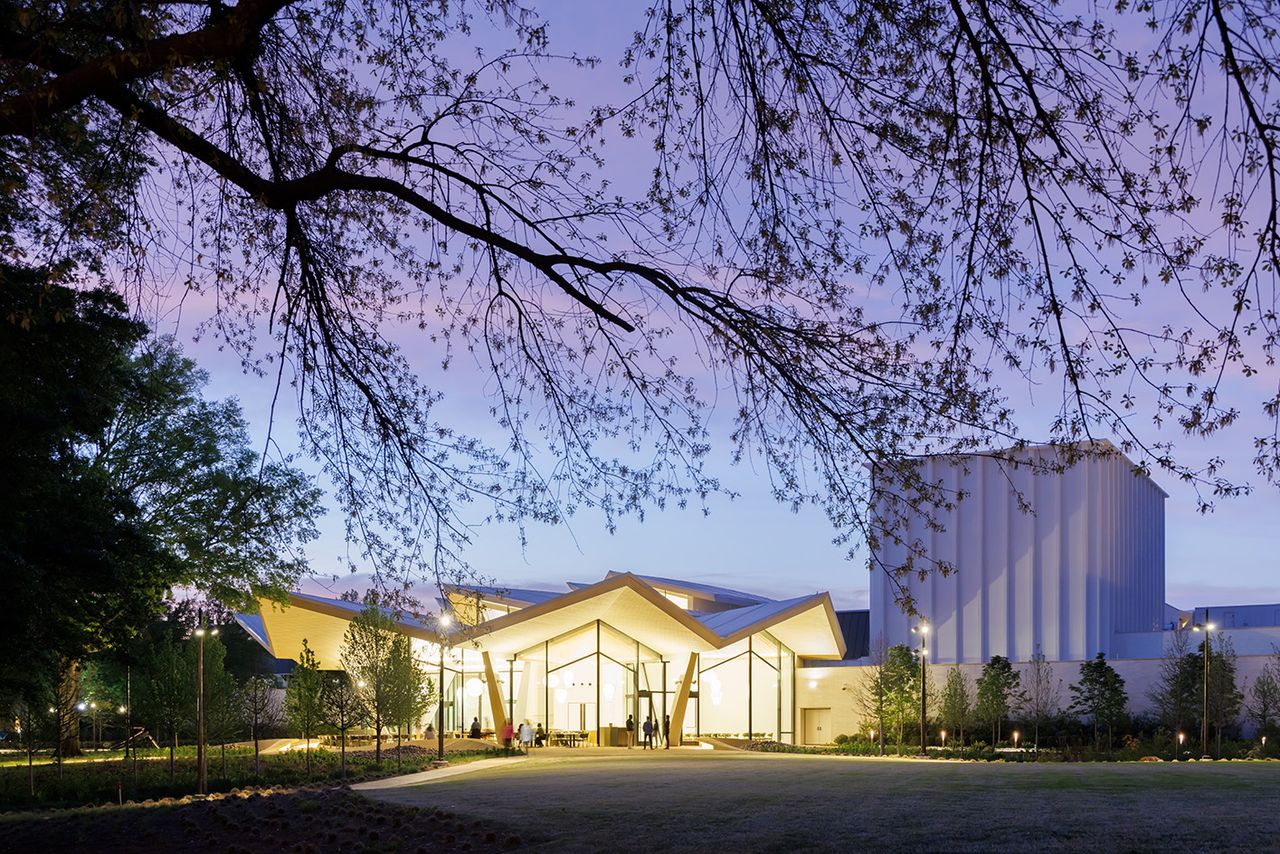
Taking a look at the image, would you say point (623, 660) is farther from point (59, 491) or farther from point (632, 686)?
point (59, 491)

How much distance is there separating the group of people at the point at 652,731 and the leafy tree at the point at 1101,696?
47.3 feet

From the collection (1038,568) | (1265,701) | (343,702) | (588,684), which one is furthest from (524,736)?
(1038,568)

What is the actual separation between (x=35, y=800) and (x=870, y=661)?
124ft

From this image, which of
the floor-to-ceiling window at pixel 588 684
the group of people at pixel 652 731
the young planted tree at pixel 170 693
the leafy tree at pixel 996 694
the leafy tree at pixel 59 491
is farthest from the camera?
the floor-to-ceiling window at pixel 588 684

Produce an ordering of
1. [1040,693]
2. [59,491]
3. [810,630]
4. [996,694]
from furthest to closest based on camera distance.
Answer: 1. [810,630]
2. [1040,693]
3. [996,694]
4. [59,491]

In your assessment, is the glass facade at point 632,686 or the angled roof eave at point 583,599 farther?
the glass facade at point 632,686

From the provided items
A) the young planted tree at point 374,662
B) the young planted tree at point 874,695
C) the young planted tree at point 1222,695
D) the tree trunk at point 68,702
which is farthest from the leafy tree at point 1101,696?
the tree trunk at point 68,702

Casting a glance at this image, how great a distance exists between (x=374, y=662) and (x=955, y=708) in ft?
69.7

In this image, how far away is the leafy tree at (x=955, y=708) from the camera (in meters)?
43.1

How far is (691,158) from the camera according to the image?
27.7ft

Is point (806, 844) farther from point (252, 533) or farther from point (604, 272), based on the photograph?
point (252, 533)

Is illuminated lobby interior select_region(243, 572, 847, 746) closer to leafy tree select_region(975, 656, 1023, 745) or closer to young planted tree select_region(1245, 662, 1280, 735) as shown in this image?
leafy tree select_region(975, 656, 1023, 745)

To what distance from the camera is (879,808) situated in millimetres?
15273

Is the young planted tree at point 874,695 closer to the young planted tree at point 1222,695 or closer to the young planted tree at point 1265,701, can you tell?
the young planted tree at point 1222,695
